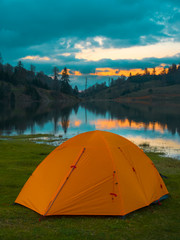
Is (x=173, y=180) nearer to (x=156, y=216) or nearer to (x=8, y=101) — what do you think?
(x=156, y=216)

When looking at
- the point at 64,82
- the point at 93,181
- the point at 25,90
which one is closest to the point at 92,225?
the point at 93,181

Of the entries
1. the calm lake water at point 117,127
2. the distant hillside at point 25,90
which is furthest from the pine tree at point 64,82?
the calm lake water at point 117,127

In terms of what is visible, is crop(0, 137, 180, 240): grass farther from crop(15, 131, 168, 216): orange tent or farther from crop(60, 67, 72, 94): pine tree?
crop(60, 67, 72, 94): pine tree

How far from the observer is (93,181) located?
29.1 feet

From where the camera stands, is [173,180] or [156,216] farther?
[173,180]

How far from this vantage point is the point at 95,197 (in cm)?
867

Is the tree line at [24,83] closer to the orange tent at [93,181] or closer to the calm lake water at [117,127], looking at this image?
the calm lake water at [117,127]

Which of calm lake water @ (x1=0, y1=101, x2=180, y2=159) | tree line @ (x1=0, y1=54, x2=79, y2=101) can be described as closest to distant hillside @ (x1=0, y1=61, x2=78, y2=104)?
tree line @ (x1=0, y1=54, x2=79, y2=101)

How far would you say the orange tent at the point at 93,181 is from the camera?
856 cm

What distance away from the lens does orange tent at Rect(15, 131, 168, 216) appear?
8562 mm

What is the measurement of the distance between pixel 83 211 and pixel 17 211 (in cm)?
240

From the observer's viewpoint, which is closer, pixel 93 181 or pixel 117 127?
pixel 93 181

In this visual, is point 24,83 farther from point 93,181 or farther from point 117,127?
point 93,181

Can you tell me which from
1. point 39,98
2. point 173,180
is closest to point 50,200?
point 173,180
